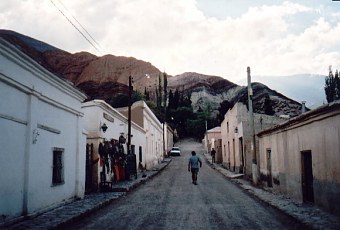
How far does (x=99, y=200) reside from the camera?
13.3m

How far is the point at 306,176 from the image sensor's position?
12.3 meters

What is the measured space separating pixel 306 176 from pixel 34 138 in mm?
8223

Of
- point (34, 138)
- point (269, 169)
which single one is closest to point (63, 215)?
point (34, 138)

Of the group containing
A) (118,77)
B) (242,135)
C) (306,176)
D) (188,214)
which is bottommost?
(188,214)

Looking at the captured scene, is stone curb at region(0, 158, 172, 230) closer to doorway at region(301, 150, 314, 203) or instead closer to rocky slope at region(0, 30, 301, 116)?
doorway at region(301, 150, 314, 203)

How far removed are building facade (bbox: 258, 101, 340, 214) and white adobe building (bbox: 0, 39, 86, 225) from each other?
24.2 feet

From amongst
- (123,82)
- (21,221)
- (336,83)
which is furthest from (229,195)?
(123,82)

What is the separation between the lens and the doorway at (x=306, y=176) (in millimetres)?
12102

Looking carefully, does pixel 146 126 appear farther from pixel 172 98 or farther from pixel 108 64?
pixel 108 64

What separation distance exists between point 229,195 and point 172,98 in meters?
80.4

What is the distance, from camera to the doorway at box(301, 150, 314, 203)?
12.1 m


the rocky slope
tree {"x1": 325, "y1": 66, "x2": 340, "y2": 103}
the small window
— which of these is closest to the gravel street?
the small window

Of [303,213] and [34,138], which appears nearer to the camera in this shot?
[34,138]

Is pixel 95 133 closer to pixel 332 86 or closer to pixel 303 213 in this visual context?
pixel 303 213
